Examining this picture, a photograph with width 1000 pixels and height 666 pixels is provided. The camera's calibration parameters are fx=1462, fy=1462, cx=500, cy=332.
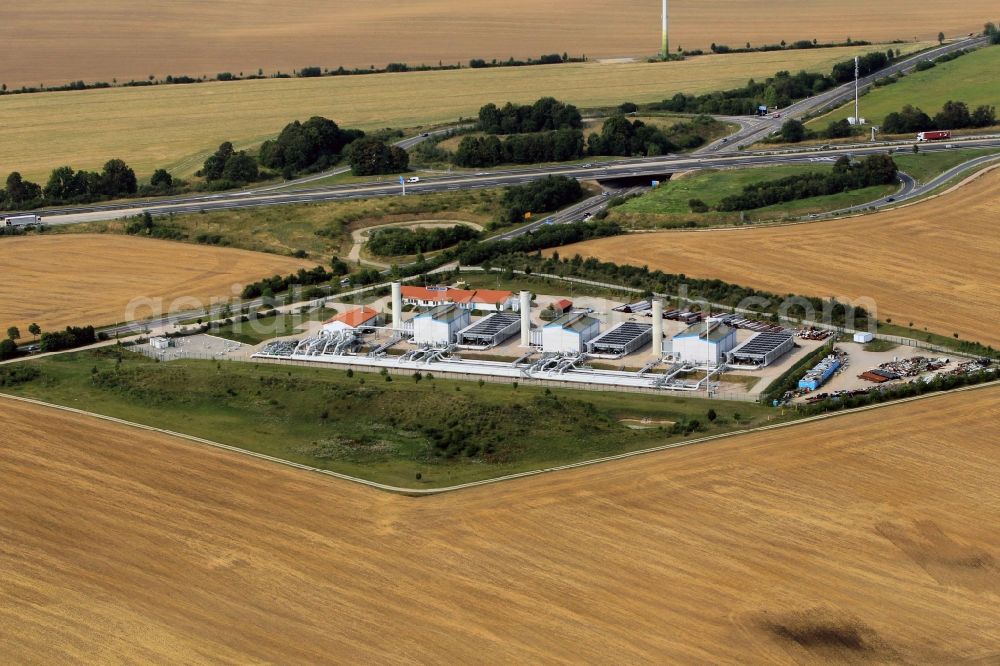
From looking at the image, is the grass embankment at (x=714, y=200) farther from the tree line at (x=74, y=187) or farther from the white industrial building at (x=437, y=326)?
the tree line at (x=74, y=187)

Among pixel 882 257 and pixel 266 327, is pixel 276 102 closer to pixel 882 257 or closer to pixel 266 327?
pixel 266 327

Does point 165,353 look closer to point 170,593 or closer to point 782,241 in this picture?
point 170,593

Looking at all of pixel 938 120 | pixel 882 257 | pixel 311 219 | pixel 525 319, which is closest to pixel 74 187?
pixel 311 219

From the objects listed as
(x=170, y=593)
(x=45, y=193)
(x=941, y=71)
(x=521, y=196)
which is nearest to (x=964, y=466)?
(x=170, y=593)

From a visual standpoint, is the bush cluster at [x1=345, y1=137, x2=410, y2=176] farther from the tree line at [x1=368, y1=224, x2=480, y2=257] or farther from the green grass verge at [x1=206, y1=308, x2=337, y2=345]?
the green grass verge at [x1=206, y1=308, x2=337, y2=345]

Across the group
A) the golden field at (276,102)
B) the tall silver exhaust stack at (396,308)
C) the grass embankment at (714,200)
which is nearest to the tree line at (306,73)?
the golden field at (276,102)

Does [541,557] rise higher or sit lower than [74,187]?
lower
